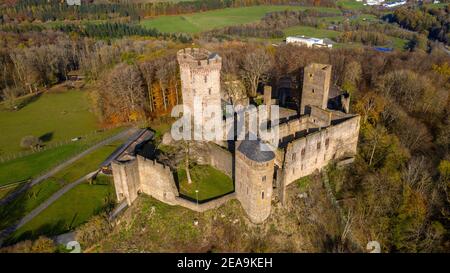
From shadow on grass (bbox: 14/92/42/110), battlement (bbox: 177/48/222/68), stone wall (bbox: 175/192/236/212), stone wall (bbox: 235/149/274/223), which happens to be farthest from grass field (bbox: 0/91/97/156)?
stone wall (bbox: 235/149/274/223)

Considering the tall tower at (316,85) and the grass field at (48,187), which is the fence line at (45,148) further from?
the tall tower at (316,85)

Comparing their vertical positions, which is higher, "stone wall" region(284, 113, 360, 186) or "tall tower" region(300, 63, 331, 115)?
"tall tower" region(300, 63, 331, 115)

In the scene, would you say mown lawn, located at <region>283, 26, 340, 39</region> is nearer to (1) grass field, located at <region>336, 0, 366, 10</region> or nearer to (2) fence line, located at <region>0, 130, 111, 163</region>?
(1) grass field, located at <region>336, 0, 366, 10</region>

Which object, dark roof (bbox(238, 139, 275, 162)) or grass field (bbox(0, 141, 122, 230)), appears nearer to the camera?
dark roof (bbox(238, 139, 275, 162))

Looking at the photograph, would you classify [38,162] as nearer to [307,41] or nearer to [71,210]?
[71,210]

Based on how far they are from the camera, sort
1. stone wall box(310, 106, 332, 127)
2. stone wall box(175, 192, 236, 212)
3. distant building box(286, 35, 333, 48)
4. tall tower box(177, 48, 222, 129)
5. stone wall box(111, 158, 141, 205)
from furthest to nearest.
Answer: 1. distant building box(286, 35, 333, 48)
2. stone wall box(310, 106, 332, 127)
3. tall tower box(177, 48, 222, 129)
4. stone wall box(111, 158, 141, 205)
5. stone wall box(175, 192, 236, 212)

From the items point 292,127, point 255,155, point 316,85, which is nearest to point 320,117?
point 292,127

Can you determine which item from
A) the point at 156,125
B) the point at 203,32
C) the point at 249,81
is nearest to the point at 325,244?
the point at 156,125
